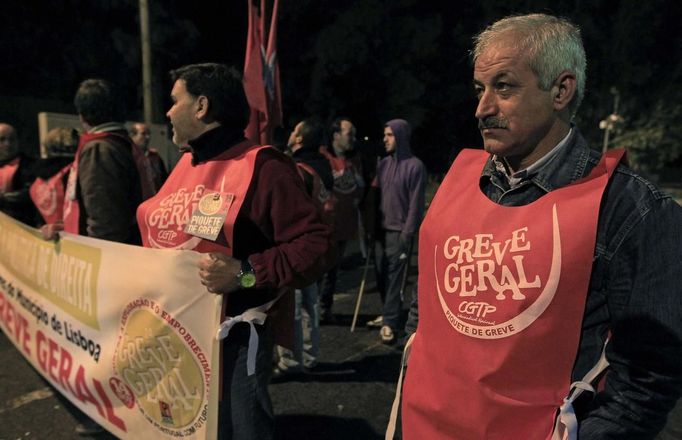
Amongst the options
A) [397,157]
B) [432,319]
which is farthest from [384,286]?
[432,319]

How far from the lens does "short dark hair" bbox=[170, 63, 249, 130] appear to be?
2102mm

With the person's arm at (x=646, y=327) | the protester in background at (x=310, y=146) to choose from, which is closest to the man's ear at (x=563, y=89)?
the person's arm at (x=646, y=327)

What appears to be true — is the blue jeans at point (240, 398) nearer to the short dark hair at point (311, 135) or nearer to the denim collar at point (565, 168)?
the denim collar at point (565, 168)

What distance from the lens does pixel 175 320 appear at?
210cm

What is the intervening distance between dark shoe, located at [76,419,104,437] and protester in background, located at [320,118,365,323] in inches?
122

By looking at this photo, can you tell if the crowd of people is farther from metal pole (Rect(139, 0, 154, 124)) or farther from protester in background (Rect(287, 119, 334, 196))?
metal pole (Rect(139, 0, 154, 124))

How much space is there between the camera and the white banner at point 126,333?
204cm

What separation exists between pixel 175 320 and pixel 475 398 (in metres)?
1.35

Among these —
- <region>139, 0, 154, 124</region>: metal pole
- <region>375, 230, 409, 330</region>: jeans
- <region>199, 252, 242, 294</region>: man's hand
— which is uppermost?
<region>139, 0, 154, 124</region>: metal pole

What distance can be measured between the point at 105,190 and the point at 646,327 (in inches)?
104

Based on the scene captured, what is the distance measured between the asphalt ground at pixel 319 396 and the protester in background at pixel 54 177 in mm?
1308

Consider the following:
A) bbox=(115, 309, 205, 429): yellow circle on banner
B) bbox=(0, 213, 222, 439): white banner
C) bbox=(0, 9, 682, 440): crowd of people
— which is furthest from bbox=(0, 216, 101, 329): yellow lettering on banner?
bbox=(0, 9, 682, 440): crowd of people

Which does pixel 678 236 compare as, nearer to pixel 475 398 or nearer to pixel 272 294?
pixel 475 398

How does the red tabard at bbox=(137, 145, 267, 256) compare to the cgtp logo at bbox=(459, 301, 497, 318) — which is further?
the red tabard at bbox=(137, 145, 267, 256)
